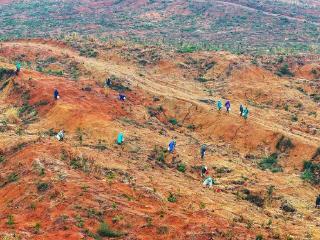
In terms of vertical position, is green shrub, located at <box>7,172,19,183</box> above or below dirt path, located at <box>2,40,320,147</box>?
above

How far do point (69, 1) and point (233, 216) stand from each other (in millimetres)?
71696

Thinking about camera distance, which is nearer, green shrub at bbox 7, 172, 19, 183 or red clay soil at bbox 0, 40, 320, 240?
red clay soil at bbox 0, 40, 320, 240

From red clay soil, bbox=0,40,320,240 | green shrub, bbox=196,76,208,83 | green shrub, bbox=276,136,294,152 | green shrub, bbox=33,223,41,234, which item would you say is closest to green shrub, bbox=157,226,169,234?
red clay soil, bbox=0,40,320,240

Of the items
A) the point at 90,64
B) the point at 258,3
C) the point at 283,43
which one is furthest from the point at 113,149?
the point at 258,3

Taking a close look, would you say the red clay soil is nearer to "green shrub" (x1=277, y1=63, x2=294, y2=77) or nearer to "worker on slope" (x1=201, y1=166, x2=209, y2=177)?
"worker on slope" (x1=201, y1=166, x2=209, y2=177)

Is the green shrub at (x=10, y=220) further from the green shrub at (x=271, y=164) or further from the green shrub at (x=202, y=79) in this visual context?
the green shrub at (x=202, y=79)

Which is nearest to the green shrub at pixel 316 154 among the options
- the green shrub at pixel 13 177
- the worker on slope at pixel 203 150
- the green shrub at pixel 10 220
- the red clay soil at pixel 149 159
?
the red clay soil at pixel 149 159

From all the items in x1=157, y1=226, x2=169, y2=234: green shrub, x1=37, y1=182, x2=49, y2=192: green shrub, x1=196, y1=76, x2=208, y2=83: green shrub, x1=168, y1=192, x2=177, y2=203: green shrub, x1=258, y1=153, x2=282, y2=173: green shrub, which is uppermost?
x1=157, y1=226, x2=169, y2=234: green shrub

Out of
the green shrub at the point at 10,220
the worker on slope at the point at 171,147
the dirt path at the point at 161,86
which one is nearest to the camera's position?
the green shrub at the point at 10,220

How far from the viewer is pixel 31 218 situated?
16641 millimetres

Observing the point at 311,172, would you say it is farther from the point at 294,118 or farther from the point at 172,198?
the point at 172,198

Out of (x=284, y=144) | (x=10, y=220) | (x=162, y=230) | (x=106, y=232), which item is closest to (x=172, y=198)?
(x=162, y=230)

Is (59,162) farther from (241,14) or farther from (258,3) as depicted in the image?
(258,3)

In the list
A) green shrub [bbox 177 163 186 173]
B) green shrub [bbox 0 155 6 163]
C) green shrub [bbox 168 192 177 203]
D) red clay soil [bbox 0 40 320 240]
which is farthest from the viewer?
green shrub [bbox 177 163 186 173]
